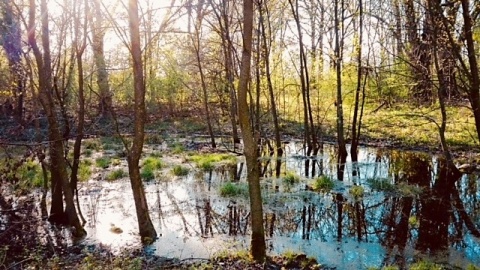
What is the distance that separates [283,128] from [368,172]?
8765mm

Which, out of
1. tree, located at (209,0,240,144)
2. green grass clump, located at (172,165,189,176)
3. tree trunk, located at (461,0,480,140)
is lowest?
green grass clump, located at (172,165,189,176)

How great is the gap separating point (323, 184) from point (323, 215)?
208cm

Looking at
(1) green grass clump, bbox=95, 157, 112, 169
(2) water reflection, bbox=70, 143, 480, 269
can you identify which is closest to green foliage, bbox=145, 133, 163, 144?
(1) green grass clump, bbox=95, 157, 112, 169

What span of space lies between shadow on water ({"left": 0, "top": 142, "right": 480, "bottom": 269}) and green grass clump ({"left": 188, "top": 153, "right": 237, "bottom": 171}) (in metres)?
0.53

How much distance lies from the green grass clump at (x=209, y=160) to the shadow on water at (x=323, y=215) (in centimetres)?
53

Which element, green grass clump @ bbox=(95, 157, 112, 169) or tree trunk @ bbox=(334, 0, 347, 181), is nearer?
green grass clump @ bbox=(95, 157, 112, 169)

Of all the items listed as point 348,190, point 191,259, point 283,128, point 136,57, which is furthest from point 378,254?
point 283,128

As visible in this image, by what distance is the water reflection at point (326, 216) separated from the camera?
6.32m

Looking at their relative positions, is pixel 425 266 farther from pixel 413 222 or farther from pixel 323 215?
pixel 323 215

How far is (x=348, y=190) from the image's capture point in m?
9.70

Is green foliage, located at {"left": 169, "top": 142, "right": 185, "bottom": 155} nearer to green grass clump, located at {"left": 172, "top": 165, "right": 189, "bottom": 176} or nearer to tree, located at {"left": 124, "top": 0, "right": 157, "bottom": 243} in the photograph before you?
green grass clump, located at {"left": 172, "top": 165, "right": 189, "bottom": 176}

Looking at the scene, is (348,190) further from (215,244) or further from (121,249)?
(121,249)

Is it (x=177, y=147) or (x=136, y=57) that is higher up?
(x=136, y=57)

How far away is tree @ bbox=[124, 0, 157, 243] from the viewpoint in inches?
235
